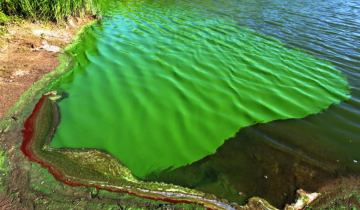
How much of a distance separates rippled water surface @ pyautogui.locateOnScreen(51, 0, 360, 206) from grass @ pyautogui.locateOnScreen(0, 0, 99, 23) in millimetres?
857

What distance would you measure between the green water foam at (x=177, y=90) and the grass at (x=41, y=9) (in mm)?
843

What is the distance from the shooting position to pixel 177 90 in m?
4.97

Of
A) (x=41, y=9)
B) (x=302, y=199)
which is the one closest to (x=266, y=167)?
(x=302, y=199)

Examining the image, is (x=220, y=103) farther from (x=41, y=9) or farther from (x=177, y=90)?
(x=41, y=9)

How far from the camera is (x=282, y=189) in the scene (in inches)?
124

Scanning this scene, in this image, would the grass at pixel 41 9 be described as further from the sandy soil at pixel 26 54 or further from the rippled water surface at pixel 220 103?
the rippled water surface at pixel 220 103

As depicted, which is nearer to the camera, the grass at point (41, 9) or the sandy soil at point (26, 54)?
the sandy soil at point (26, 54)

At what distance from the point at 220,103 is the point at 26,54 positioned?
4649 mm

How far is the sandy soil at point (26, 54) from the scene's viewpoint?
4453mm

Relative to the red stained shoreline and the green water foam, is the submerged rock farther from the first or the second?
the green water foam

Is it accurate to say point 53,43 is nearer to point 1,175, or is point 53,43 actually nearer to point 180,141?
point 1,175

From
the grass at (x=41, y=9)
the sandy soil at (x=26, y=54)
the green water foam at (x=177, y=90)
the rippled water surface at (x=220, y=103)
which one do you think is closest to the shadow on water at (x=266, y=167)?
the rippled water surface at (x=220, y=103)

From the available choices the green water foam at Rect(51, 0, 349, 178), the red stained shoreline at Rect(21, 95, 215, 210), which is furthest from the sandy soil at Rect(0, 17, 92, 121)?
the green water foam at Rect(51, 0, 349, 178)

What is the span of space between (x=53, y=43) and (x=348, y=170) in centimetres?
698
